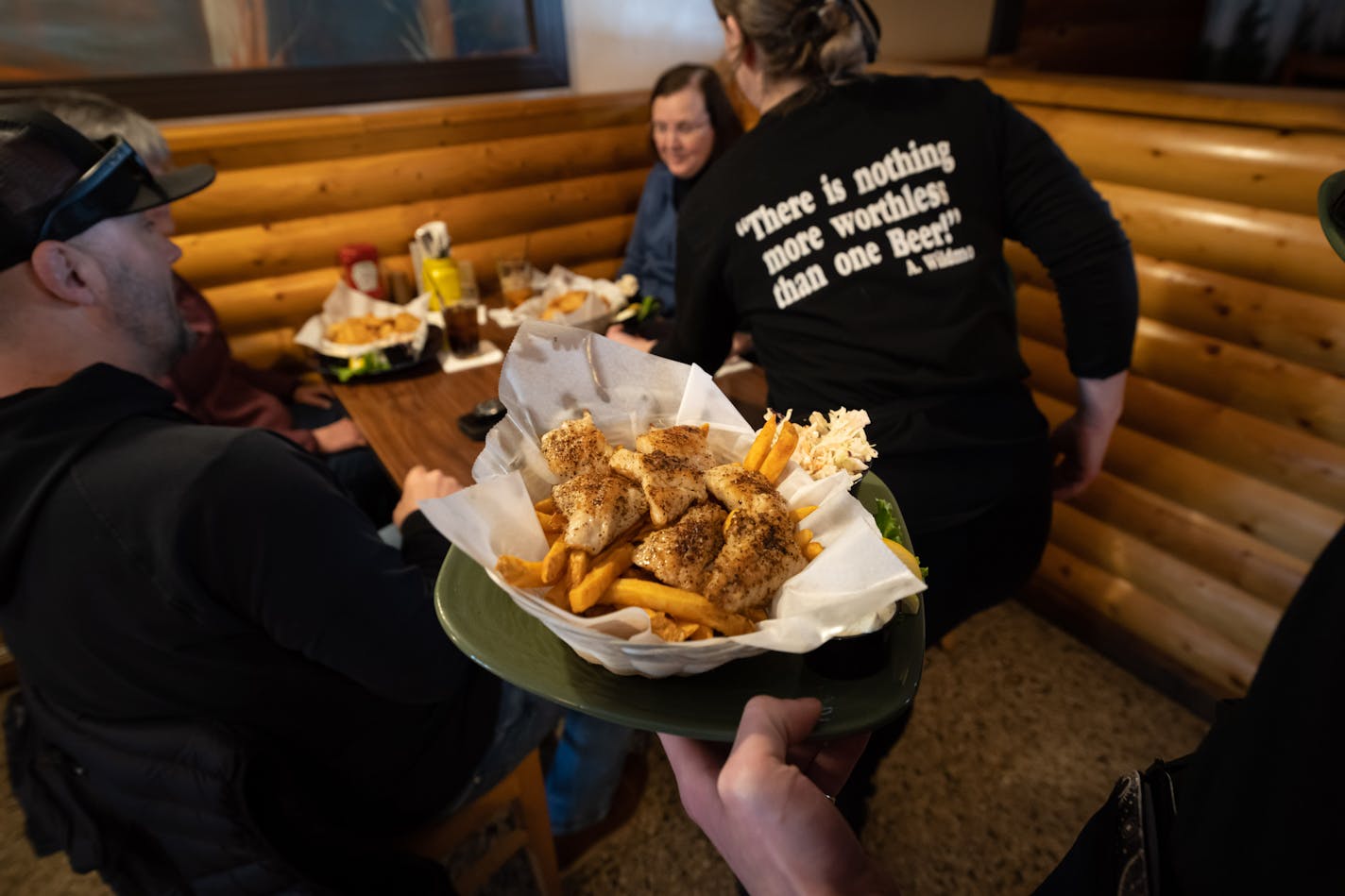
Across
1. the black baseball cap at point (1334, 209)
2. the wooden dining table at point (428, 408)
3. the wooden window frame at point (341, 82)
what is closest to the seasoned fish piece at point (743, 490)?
the black baseball cap at point (1334, 209)

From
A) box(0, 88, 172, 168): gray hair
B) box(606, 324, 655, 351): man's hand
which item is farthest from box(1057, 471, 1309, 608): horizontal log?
box(0, 88, 172, 168): gray hair

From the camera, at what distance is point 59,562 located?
1078 mm

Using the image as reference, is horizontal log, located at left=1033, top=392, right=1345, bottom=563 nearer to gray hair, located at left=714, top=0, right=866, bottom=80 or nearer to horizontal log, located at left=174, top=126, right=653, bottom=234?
gray hair, located at left=714, top=0, right=866, bottom=80

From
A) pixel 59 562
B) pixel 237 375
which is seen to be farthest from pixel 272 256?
pixel 59 562

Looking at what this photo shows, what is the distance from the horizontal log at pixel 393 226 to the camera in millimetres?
3016

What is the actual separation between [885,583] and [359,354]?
82.1 inches

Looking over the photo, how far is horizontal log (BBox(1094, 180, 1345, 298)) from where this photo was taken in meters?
1.88

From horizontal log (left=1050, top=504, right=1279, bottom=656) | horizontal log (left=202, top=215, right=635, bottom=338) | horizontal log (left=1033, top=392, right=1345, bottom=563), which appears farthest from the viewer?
horizontal log (left=202, top=215, right=635, bottom=338)

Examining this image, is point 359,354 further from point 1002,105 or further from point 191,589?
point 1002,105

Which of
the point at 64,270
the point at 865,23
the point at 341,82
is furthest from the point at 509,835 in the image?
the point at 341,82

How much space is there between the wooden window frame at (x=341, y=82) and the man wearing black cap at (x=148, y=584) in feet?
5.78

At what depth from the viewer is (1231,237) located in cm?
202

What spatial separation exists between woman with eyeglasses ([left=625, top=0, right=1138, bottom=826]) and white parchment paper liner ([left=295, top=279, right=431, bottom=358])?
125 cm

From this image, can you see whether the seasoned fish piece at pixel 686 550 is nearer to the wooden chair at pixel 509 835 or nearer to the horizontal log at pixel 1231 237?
the wooden chair at pixel 509 835
